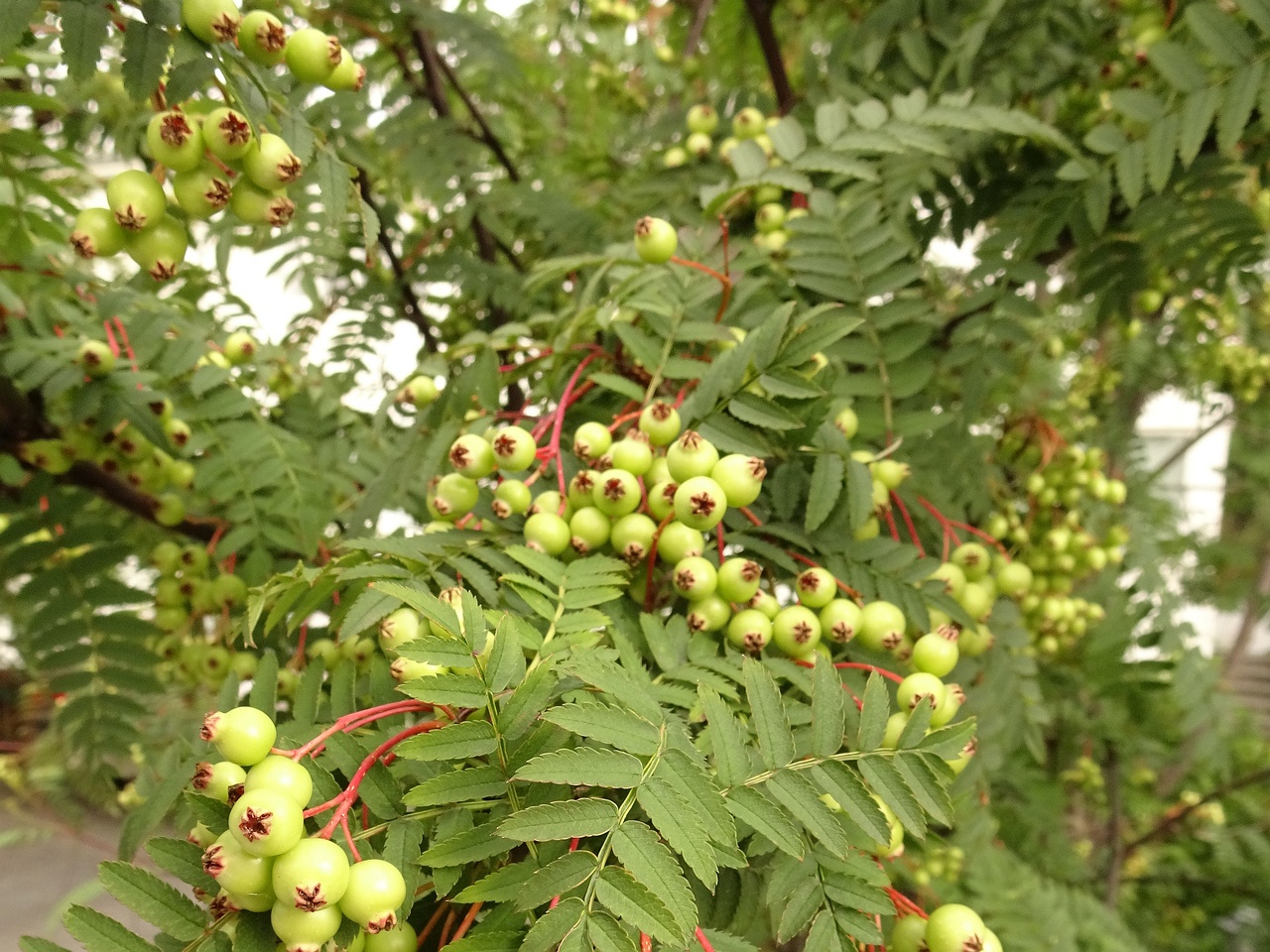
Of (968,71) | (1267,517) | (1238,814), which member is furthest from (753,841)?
(1238,814)

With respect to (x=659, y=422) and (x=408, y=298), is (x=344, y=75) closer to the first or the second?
(x=659, y=422)

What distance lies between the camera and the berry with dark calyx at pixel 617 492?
0.67 m

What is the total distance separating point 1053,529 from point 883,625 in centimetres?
89

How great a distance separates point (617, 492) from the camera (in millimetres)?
670

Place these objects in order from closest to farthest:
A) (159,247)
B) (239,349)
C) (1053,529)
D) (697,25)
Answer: (159,247) → (239,349) → (1053,529) → (697,25)

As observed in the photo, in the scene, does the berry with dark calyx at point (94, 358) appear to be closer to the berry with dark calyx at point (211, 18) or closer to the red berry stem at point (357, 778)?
the berry with dark calyx at point (211, 18)

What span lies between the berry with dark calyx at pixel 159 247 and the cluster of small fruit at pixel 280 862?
38 centimetres

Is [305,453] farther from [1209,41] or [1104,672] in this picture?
[1104,672]

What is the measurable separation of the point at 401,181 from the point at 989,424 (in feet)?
4.98

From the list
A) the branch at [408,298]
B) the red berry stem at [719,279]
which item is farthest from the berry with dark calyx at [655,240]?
the branch at [408,298]

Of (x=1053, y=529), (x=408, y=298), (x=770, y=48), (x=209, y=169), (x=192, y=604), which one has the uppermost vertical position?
(x=770, y=48)

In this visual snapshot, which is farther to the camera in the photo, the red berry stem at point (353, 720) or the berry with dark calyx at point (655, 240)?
the berry with dark calyx at point (655, 240)

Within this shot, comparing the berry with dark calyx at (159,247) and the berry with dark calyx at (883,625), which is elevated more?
the berry with dark calyx at (159,247)

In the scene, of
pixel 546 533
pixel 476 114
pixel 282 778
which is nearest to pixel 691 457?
pixel 546 533
